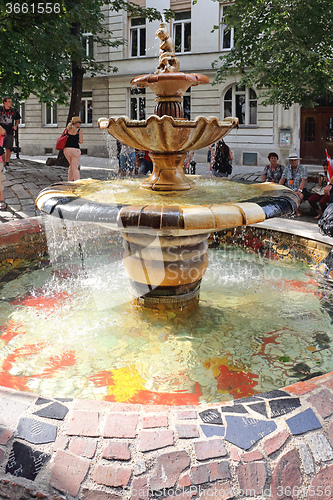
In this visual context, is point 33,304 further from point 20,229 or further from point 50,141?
point 50,141

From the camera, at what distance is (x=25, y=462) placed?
2.11 meters

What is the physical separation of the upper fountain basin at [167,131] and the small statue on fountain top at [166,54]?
0.68 meters

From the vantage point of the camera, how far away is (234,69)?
11648 millimetres

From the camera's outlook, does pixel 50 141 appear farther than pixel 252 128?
Yes

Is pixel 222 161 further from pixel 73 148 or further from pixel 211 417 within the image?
pixel 211 417

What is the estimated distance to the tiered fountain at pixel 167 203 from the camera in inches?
131

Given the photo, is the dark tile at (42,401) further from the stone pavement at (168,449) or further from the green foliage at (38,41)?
the green foliage at (38,41)

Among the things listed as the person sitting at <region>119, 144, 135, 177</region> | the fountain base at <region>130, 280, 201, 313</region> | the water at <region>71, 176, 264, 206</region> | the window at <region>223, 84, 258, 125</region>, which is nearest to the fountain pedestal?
the fountain base at <region>130, 280, 201, 313</region>

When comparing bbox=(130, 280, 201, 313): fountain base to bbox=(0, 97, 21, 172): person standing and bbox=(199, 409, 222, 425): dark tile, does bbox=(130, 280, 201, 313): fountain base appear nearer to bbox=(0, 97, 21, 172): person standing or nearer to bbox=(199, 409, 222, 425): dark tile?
bbox=(199, 409, 222, 425): dark tile

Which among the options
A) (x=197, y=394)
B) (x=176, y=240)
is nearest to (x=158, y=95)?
(x=176, y=240)

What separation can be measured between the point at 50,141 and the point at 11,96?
15568mm

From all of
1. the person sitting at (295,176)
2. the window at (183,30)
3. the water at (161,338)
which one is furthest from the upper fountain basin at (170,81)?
the window at (183,30)

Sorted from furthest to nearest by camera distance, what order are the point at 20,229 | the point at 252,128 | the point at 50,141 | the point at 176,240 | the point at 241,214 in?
1. the point at 50,141
2. the point at 252,128
3. the point at 20,229
4. the point at 176,240
5. the point at 241,214

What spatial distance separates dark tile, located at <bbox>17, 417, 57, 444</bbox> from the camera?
218 cm
